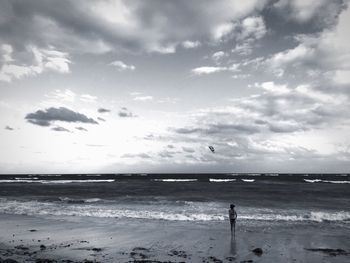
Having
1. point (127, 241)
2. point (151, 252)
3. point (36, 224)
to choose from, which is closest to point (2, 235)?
point (36, 224)

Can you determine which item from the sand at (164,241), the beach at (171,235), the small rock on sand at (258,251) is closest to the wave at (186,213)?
the beach at (171,235)

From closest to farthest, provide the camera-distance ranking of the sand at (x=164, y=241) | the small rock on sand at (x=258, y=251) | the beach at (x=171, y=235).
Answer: the sand at (x=164, y=241), the beach at (x=171, y=235), the small rock on sand at (x=258, y=251)

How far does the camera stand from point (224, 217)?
82.5 ft

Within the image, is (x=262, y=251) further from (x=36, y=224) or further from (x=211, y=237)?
(x=36, y=224)

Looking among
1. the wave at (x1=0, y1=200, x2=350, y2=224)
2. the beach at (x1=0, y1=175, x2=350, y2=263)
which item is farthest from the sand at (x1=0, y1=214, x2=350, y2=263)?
the wave at (x1=0, y1=200, x2=350, y2=224)

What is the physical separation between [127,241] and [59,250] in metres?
3.38

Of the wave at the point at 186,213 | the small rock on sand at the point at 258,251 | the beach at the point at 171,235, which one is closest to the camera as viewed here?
the beach at the point at 171,235

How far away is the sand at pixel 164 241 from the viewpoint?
13797 millimetres

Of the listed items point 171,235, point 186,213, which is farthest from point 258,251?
point 186,213

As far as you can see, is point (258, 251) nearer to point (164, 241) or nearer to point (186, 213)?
point (164, 241)

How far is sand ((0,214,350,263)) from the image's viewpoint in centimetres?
1380

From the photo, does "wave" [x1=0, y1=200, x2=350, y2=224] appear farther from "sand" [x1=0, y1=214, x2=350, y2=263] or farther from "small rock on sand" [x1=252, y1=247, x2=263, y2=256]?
"small rock on sand" [x1=252, y1=247, x2=263, y2=256]

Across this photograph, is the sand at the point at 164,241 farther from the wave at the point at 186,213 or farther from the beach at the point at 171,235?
the wave at the point at 186,213

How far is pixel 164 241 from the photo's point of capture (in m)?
16.8
